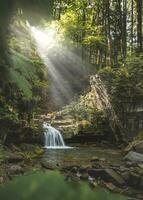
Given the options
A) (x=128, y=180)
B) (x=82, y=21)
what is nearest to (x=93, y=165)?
(x=128, y=180)

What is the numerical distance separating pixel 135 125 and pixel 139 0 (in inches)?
422

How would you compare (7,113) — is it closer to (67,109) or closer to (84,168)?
(84,168)

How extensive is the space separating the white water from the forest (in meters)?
0.05

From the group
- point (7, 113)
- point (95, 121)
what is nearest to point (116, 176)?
point (7, 113)

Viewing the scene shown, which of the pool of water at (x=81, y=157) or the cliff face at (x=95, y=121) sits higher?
the cliff face at (x=95, y=121)

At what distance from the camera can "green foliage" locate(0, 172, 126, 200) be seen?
59 cm

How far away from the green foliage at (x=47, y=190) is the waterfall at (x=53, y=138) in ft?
53.7

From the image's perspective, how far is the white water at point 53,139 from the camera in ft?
56.2

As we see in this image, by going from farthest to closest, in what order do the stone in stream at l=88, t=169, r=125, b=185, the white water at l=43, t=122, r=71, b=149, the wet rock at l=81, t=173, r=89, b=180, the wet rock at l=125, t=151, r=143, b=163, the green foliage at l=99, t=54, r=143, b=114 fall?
the green foliage at l=99, t=54, r=143, b=114 < the white water at l=43, t=122, r=71, b=149 < the wet rock at l=125, t=151, r=143, b=163 < the wet rock at l=81, t=173, r=89, b=180 < the stone in stream at l=88, t=169, r=125, b=185

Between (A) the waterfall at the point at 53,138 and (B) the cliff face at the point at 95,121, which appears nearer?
(A) the waterfall at the point at 53,138

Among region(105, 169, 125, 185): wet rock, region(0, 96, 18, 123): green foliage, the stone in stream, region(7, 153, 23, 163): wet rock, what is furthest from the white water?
region(105, 169, 125, 185): wet rock

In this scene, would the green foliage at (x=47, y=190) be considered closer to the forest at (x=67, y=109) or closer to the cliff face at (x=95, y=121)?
the forest at (x=67, y=109)

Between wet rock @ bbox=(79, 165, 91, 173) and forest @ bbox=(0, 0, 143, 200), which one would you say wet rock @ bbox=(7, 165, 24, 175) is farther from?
wet rock @ bbox=(79, 165, 91, 173)

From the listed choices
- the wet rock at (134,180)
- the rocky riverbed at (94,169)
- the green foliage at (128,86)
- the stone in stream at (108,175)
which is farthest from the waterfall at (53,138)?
the wet rock at (134,180)
